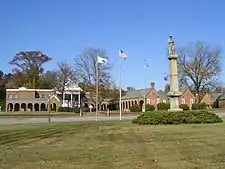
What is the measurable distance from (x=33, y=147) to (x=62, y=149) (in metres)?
1.37

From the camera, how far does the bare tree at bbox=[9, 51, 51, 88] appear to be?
114m

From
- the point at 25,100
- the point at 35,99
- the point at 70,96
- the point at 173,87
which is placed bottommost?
the point at 173,87

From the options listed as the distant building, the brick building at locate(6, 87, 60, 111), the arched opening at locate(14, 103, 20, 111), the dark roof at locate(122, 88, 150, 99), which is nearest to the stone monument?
the dark roof at locate(122, 88, 150, 99)

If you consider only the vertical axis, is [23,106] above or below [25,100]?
below

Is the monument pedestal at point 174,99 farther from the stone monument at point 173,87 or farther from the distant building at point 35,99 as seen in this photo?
the distant building at point 35,99

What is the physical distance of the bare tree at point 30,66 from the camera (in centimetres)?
11444

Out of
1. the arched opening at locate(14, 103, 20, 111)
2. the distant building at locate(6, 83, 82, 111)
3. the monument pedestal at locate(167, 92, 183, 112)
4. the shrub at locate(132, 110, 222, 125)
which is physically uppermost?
the distant building at locate(6, 83, 82, 111)

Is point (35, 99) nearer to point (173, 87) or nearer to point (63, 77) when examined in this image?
point (63, 77)

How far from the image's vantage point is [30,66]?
377 ft

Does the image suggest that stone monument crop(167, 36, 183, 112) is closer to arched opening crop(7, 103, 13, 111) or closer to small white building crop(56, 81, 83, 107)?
small white building crop(56, 81, 83, 107)

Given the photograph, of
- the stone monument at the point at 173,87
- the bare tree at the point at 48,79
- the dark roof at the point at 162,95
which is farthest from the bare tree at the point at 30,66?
the stone monument at the point at 173,87

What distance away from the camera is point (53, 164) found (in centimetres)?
1012

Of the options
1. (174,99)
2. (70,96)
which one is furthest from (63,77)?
(174,99)

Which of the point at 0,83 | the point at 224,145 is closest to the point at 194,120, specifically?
the point at 224,145
